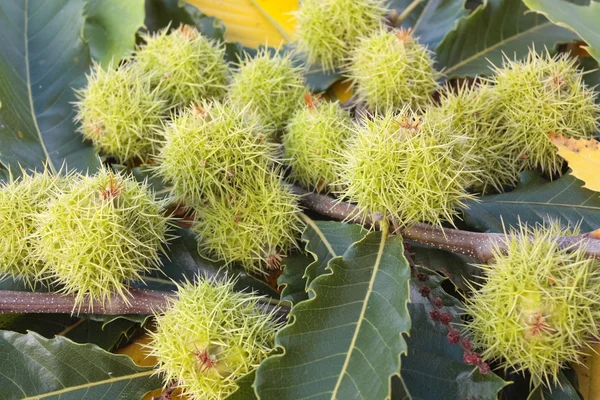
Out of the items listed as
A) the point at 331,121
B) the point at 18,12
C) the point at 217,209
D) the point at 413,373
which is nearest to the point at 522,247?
the point at 413,373

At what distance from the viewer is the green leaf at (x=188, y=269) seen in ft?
3.67

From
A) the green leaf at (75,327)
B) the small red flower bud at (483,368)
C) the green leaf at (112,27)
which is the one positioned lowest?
the green leaf at (75,327)

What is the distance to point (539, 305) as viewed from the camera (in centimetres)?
79

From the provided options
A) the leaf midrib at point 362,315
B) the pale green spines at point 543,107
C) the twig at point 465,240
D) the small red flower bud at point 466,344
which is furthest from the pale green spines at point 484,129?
the small red flower bud at point 466,344

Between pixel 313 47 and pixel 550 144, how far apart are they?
596mm

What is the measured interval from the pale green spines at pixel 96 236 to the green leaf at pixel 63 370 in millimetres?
104

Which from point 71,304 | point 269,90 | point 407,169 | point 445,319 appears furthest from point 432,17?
point 71,304

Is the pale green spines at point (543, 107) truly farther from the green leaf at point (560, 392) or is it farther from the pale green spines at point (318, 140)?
the green leaf at point (560, 392)

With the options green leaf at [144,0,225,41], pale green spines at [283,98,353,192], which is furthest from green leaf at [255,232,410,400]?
green leaf at [144,0,225,41]

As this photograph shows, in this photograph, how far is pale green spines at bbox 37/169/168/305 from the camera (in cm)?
90

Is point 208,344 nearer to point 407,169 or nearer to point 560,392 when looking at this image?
point 407,169

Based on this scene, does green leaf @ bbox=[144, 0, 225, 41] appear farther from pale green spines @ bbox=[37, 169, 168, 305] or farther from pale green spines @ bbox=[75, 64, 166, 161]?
pale green spines @ bbox=[37, 169, 168, 305]

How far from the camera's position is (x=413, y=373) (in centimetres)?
94

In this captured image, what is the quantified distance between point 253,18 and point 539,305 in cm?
119
